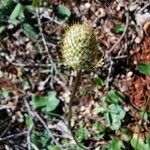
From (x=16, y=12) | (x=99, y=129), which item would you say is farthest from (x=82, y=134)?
(x=16, y=12)

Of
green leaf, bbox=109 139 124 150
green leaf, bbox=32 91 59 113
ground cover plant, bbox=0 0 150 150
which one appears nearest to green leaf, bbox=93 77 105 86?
ground cover plant, bbox=0 0 150 150

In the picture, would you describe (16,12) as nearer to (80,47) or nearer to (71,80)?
(71,80)

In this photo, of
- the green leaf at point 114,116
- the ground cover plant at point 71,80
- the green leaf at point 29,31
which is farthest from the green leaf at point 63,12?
the green leaf at point 114,116

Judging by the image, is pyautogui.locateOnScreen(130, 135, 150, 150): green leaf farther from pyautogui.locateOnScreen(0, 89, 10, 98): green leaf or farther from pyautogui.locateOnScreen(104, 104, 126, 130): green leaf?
pyautogui.locateOnScreen(0, 89, 10, 98): green leaf

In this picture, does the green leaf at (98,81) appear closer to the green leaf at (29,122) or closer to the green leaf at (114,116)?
the green leaf at (114,116)

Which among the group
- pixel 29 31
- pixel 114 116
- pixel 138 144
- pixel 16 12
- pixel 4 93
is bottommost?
pixel 138 144

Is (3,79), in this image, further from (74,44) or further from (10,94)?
(74,44)
